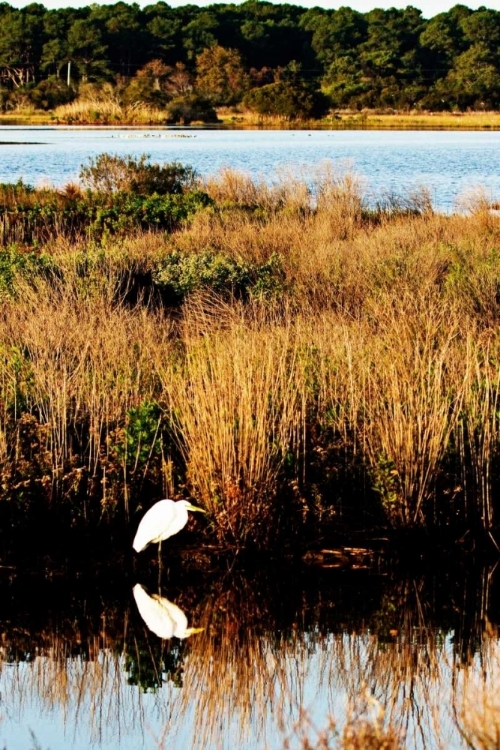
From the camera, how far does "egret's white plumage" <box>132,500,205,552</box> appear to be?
681 centimetres

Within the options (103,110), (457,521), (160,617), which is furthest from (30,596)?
(103,110)

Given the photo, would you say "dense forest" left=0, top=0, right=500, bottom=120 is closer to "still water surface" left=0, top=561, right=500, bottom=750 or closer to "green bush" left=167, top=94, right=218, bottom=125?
"green bush" left=167, top=94, right=218, bottom=125

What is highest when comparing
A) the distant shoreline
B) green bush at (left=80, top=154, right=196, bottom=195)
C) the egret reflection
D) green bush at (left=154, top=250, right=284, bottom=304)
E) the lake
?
the distant shoreline

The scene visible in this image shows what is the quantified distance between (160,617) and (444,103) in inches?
3015

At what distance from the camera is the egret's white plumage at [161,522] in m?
6.81

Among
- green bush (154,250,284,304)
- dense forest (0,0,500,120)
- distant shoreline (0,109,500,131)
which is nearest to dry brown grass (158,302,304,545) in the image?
green bush (154,250,284,304)

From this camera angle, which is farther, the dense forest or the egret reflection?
the dense forest

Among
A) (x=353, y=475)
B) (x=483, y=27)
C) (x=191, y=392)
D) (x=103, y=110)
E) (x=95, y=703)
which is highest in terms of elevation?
(x=483, y=27)

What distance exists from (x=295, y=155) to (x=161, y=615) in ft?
110

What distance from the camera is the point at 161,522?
22.4 ft

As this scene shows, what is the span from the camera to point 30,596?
22.2 feet

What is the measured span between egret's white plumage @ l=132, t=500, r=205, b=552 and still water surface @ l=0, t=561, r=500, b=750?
0.27 metres

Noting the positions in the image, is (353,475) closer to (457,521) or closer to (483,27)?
(457,521)

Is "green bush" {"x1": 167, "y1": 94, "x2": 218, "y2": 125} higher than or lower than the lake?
higher
